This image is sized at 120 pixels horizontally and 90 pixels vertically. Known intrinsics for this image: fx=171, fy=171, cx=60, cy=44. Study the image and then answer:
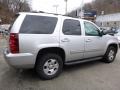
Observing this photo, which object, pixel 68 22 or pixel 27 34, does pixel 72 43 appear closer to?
pixel 68 22

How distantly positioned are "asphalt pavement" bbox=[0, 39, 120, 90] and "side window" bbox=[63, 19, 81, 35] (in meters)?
1.37

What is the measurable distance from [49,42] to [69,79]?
1287 mm

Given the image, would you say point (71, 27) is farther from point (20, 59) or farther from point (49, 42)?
point (20, 59)

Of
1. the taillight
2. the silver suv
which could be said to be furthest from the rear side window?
the taillight

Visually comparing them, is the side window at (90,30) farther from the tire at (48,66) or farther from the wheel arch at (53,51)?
the tire at (48,66)

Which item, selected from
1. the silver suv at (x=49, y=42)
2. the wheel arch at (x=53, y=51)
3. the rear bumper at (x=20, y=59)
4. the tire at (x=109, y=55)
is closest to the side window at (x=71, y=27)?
the silver suv at (x=49, y=42)

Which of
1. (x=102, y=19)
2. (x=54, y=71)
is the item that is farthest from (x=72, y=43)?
(x=102, y=19)

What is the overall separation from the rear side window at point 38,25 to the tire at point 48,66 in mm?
752

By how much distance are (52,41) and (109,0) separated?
100587mm

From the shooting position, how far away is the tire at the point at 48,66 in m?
4.88

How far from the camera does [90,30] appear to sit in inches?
241

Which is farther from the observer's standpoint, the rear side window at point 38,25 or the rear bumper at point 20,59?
the rear side window at point 38,25

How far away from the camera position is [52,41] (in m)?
4.92

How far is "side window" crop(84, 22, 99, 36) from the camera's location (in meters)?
5.93
